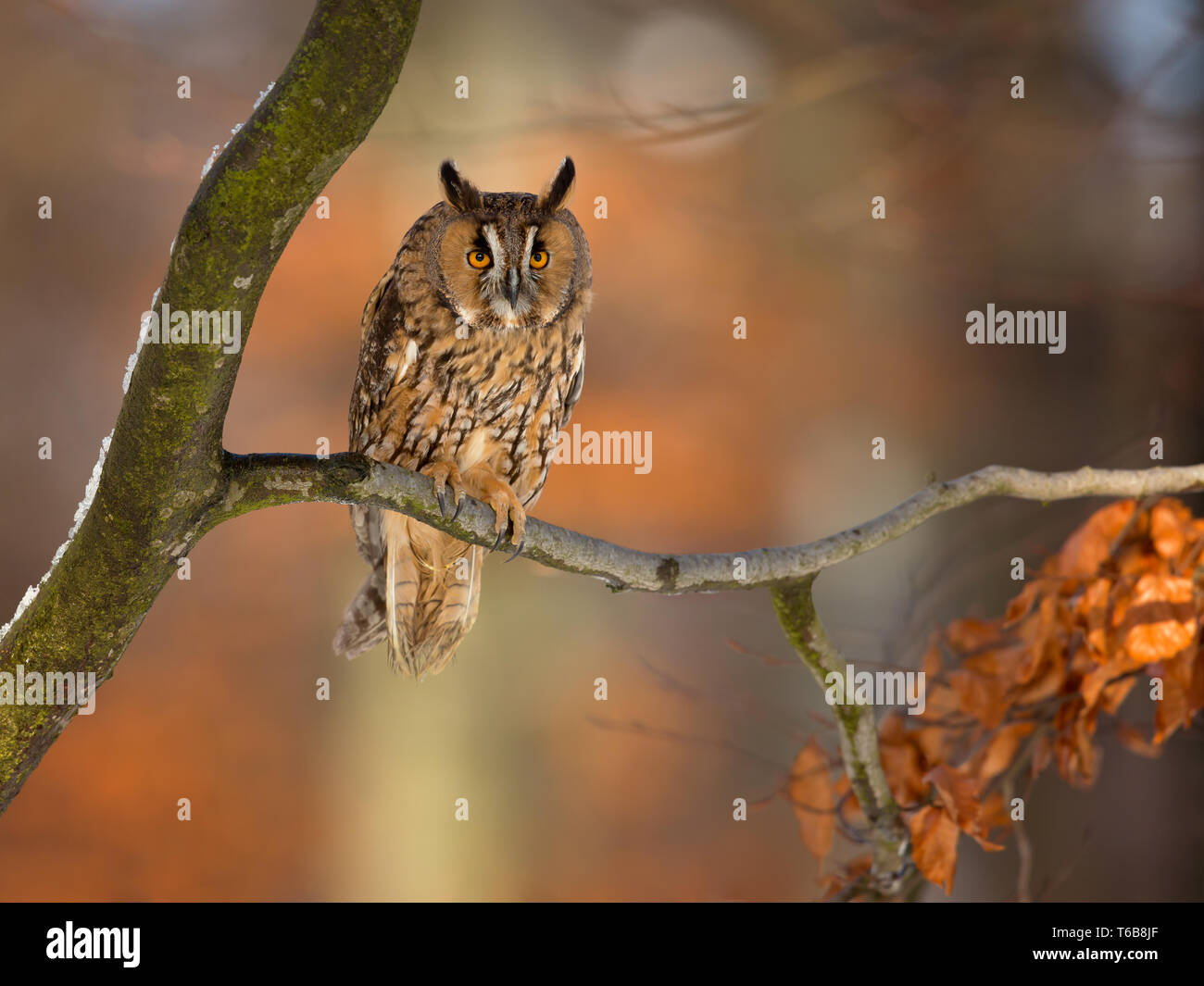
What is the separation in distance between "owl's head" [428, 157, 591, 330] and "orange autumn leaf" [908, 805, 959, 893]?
86 centimetres

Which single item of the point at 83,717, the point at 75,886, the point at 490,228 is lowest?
the point at 75,886

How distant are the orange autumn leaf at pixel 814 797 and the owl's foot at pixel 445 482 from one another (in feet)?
2.04

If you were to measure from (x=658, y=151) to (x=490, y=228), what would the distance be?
1.37m

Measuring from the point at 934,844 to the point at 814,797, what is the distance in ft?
0.55

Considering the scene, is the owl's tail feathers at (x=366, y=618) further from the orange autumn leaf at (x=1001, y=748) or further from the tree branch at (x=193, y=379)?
the orange autumn leaf at (x=1001, y=748)

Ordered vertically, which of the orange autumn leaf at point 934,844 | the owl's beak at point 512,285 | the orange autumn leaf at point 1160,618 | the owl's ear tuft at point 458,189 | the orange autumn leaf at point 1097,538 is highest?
the owl's ear tuft at point 458,189

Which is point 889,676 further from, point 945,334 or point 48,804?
point 48,804

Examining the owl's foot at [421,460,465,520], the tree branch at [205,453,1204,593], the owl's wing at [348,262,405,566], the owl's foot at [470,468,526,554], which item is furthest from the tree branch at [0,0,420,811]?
the owl's wing at [348,262,405,566]

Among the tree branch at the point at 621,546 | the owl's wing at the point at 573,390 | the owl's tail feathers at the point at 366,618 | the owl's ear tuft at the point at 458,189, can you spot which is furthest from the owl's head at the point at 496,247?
the owl's tail feathers at the point at 366,618

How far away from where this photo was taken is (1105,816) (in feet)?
7.52

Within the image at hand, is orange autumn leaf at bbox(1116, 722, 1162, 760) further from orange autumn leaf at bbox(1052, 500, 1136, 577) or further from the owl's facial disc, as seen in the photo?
the owl's facial disc

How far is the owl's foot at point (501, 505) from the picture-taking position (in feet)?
3.36

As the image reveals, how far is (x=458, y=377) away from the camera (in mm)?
1172

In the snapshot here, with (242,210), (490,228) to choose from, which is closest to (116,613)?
(242,210)
